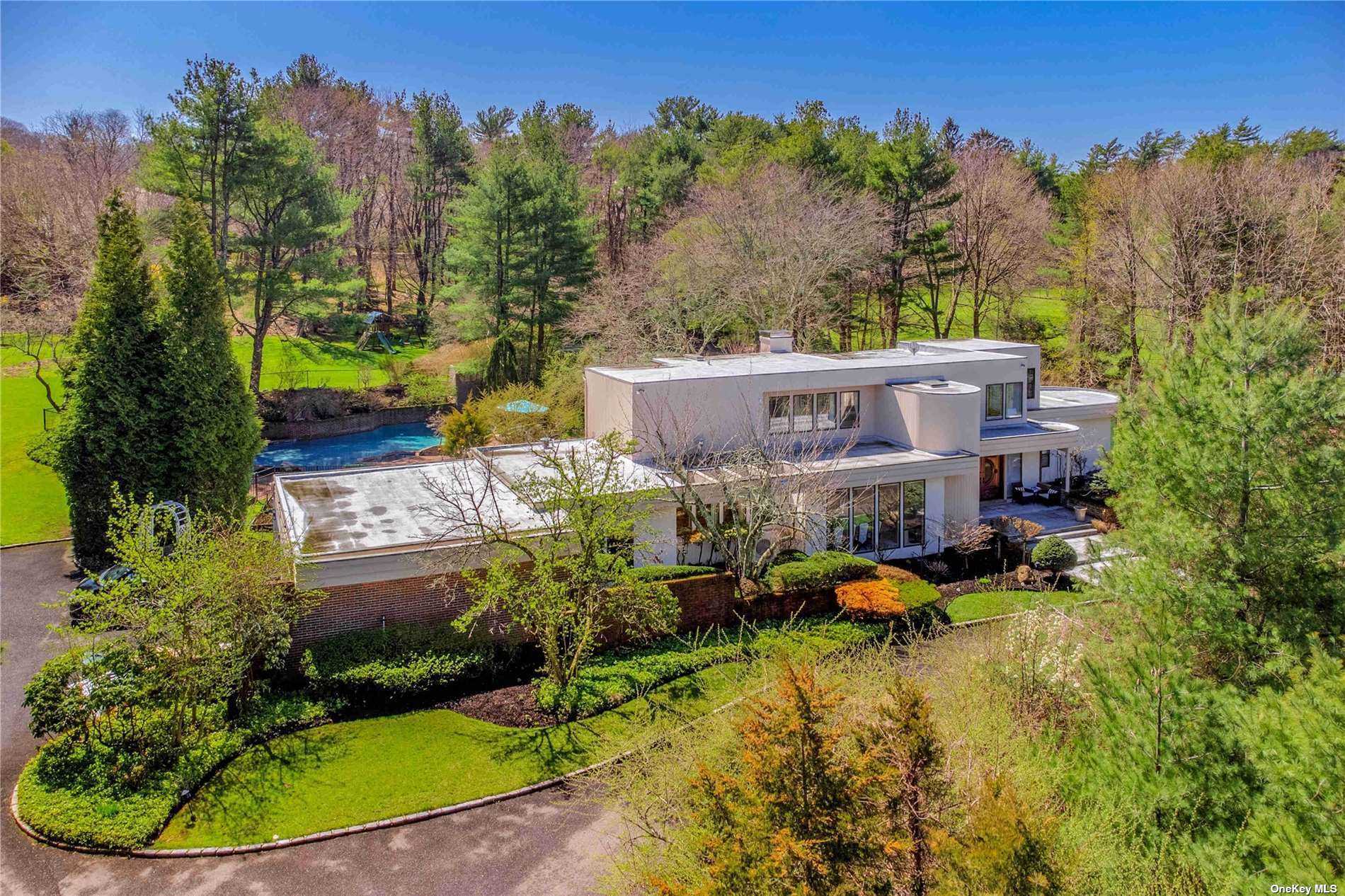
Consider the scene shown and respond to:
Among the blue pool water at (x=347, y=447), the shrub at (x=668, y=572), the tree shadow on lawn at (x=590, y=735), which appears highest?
the blue pool water at (x=347, y=447)

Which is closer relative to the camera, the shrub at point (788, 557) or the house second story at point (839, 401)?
the shrub at point (788, 557)

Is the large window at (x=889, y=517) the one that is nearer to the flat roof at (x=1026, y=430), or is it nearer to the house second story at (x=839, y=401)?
the house second story at (x=839, y=401)

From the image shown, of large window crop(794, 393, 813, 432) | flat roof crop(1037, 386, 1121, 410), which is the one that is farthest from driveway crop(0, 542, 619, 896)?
flat roof crop(1037, 386, 1121, 410)

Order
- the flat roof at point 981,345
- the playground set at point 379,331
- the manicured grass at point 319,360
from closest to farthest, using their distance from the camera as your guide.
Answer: the flat roof at point 981,345 → the manicured grass at point 319,360 → the playground set at point 379,331

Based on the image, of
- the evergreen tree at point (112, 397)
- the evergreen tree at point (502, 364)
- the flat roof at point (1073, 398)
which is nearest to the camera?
the evergreen tree at point (112, 397)

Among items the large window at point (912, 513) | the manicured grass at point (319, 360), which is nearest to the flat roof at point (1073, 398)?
the large window at point (912, 513)

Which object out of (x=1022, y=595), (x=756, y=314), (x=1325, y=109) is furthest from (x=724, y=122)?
(x=1022, y=595)

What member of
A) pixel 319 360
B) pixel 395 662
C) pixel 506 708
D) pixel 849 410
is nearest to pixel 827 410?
pixel 849 410

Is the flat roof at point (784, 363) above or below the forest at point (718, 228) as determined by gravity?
below

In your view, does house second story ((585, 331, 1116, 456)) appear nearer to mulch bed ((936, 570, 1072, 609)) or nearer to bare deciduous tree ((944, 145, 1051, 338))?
mulch bed ((936, 570, 1072, 609))
